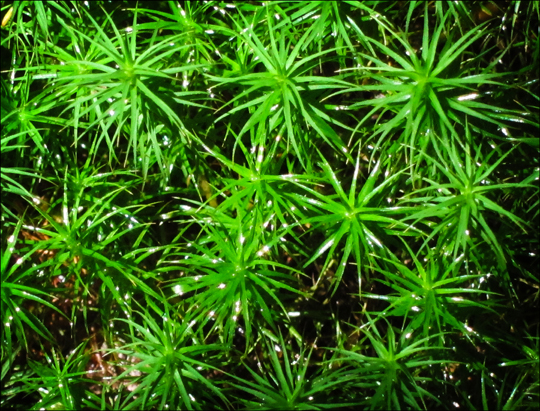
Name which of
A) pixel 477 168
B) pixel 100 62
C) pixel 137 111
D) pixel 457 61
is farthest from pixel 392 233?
pixel 100 62

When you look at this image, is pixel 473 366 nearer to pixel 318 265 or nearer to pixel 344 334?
pixel 344 334

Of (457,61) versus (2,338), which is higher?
(457,61)

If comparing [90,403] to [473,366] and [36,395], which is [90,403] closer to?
[36,395]

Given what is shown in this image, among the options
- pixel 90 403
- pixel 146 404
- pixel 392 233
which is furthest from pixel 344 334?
pixel 90 403

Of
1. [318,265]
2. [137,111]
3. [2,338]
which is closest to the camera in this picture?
[137,111]

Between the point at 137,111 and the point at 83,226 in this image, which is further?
the point at 83,226

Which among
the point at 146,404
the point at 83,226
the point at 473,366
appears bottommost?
the point at 146,404

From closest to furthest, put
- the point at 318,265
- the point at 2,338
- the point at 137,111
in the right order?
1. the point at 137,111
2. the point at 2,338
3. the point at 318,265
